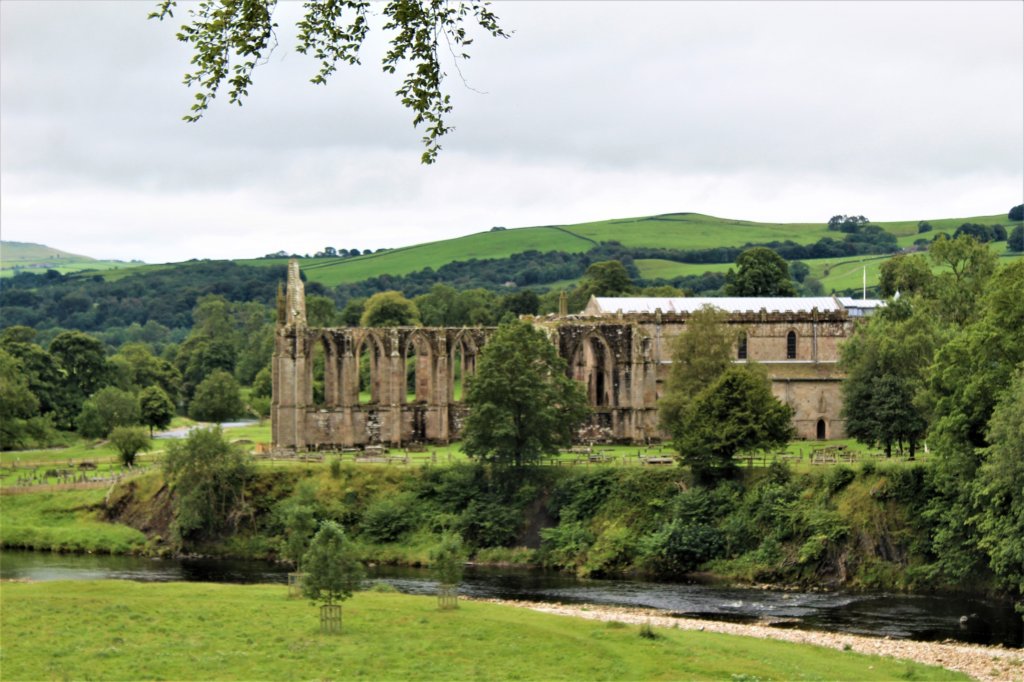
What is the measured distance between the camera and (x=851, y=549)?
63812 millimetres

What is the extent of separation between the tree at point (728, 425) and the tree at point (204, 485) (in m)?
23.4

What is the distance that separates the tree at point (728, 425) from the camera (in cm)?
6819

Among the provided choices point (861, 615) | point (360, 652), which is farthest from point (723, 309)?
point (360, 652)

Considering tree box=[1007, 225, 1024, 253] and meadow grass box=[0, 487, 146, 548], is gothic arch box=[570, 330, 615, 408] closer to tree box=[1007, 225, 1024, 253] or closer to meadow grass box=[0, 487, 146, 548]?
meadow grass box=[0, 487, 146, 548]

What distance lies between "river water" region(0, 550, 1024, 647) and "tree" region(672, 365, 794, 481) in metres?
7.71

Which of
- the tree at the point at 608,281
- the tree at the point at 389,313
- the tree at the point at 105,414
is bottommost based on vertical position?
the tree at the point at 105,414

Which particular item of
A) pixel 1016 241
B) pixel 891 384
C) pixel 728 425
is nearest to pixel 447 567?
pixel 728 425

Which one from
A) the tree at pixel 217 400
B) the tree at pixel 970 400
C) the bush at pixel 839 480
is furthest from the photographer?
the tree at pixel 217 400

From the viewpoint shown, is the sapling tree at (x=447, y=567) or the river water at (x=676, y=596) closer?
the sapling tree at (x=447, y=567)

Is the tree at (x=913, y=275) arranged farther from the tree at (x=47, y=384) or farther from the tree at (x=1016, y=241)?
the tree at (x=1016, y=241)

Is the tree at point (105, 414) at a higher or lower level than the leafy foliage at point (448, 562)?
higher

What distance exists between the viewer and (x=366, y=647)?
42656 mm

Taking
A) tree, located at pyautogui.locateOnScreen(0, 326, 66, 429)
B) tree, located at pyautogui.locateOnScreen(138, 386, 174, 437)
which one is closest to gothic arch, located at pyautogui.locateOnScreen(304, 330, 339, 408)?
tree, located at pyautogui.locateOnScreen(138, 386, 174, 437)


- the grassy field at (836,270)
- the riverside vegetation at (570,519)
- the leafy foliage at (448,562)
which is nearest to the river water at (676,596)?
the riverside vegetation at (570,519)
